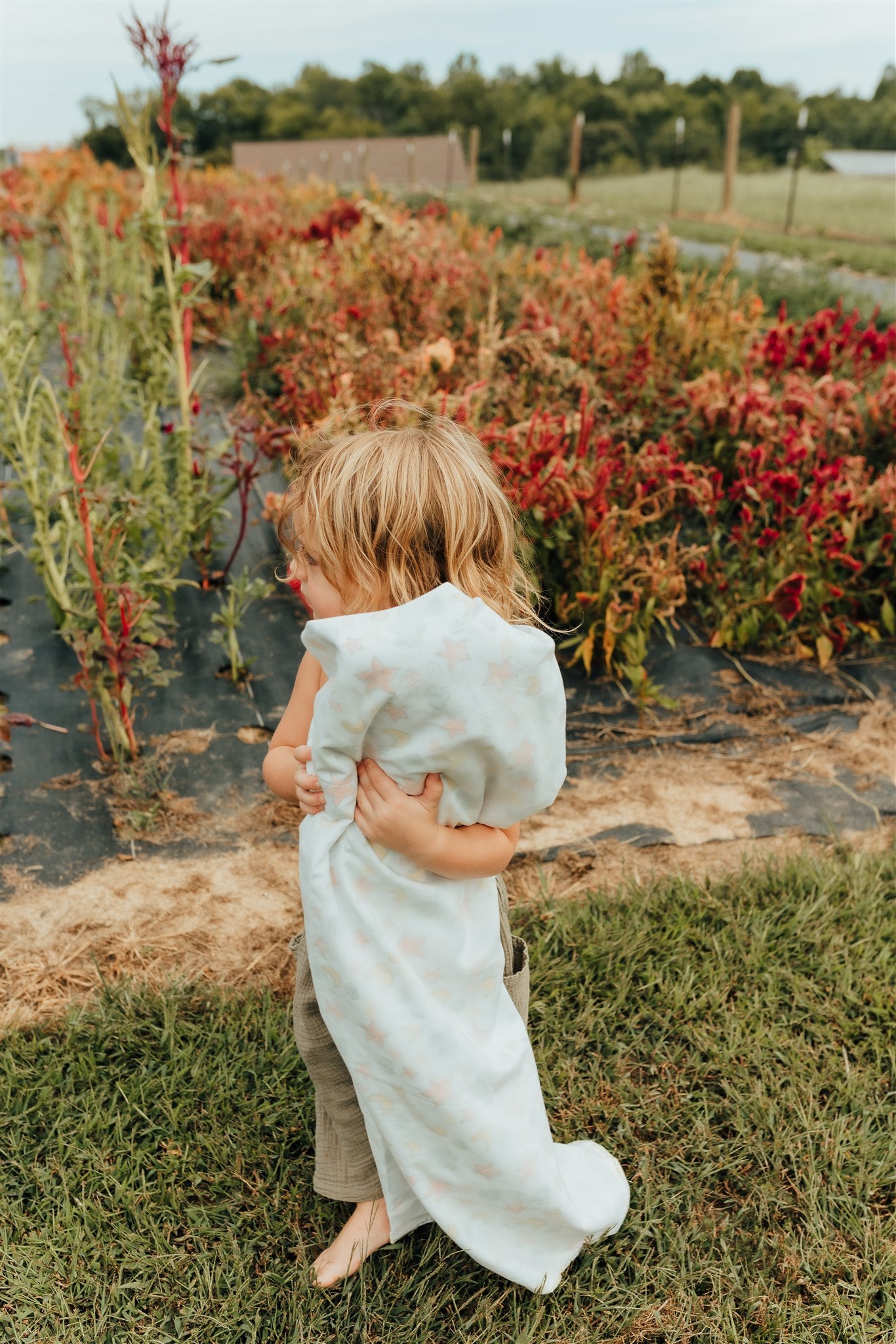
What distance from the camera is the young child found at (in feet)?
4.15

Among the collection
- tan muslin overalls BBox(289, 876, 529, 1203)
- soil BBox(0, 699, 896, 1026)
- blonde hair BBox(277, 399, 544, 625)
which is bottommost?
soil BBox(0, 699, 896, 1026)

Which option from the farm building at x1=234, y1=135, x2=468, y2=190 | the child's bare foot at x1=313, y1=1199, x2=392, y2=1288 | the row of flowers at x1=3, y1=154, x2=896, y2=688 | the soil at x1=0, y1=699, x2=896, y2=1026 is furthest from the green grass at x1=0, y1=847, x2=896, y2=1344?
the farm building at x1=234, y1=135, x2=468, y2=190

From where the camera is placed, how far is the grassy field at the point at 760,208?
12838 mm

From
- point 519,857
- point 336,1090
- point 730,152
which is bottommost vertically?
point 519,857

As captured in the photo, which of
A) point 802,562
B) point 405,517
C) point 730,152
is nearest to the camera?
point 405,517

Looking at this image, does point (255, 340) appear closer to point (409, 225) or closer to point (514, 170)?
point (409, 225)

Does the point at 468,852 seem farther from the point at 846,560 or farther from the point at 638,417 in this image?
the point at 638,417

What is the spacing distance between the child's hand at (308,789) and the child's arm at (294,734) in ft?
0.17

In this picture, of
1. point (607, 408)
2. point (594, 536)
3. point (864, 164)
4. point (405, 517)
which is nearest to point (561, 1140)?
point (405, 517)

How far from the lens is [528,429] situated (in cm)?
359

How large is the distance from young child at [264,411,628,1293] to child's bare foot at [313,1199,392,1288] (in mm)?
246

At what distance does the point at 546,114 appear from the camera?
184 feet

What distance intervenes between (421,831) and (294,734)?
350 mm

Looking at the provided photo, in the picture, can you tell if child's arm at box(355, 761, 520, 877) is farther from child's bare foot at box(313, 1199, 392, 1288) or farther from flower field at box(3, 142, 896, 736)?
flower field at box(3, 142, 896, 736)
